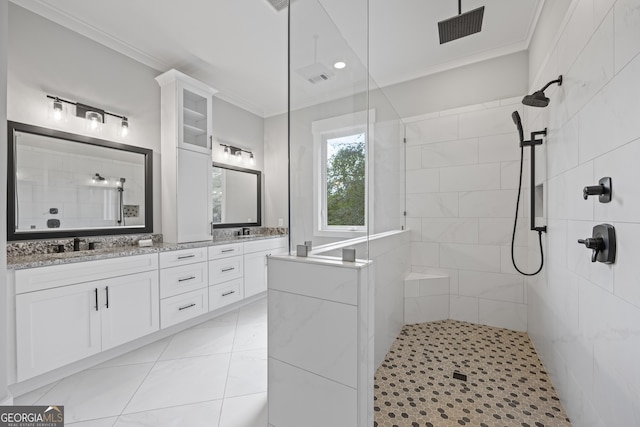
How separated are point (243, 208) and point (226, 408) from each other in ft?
9.13

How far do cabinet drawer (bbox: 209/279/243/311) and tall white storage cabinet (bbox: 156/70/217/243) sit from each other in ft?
1.93

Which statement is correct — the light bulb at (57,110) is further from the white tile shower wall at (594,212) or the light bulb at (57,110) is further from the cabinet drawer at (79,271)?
the white tile shower wall at (594,212)

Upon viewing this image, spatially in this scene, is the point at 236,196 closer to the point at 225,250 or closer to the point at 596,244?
the point at 225,250

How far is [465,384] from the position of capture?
163 centimetres

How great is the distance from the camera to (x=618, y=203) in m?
0.92

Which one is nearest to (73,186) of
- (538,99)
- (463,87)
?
(538,99)

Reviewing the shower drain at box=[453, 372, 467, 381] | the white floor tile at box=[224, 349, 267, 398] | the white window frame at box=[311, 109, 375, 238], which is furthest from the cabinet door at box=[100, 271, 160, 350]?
the shower drain at box=[453, 372, 467, 381]

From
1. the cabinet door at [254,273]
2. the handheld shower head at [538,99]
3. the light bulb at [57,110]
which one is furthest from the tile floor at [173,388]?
the handheld shower head at [538,99]

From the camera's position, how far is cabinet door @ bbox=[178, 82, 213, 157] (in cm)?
287

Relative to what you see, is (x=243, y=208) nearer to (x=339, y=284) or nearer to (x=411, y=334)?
(x=411, y=334)

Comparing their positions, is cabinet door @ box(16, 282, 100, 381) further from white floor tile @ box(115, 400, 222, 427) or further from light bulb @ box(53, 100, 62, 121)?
light bulb @ box(53, 100, 62, 121)

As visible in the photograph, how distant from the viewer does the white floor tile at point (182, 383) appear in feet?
5.01

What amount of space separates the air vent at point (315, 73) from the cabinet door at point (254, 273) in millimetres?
2397

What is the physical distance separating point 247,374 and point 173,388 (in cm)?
46
